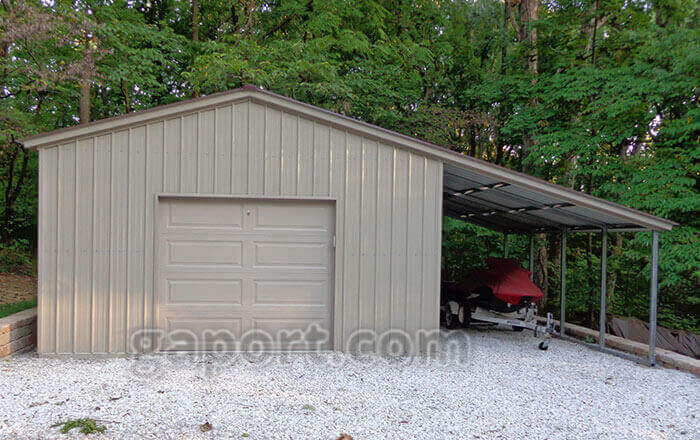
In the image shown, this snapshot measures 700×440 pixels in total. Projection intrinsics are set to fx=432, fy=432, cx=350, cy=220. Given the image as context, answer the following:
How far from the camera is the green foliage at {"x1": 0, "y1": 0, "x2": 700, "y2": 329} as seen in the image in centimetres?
779

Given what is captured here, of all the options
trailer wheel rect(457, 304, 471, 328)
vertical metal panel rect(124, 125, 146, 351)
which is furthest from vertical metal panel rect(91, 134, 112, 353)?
trailer wheel rect(457, 304, 471, 328)

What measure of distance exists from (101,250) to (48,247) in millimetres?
593

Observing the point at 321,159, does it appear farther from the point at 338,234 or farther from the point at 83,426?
the point at 83,426

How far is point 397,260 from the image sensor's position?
5.75m

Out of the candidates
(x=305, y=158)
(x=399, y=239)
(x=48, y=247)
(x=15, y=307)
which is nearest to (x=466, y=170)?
(x=399, y=239)

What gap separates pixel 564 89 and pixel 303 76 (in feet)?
19.5

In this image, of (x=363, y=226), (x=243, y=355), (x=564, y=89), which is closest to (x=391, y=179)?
(x=363, y=226)

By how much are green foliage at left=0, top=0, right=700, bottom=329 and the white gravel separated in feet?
12.2

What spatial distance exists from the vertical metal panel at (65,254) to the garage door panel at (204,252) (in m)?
1.13

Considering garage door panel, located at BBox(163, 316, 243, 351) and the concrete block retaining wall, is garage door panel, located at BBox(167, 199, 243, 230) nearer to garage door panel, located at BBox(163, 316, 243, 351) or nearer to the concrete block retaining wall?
garage door panel, located at BBox(163, 316, 243, 351)

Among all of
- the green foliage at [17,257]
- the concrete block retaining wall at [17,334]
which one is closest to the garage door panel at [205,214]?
the concrete block retaining wall at [17,334]

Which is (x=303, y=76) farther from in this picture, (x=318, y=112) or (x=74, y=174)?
(x=74, y=174)

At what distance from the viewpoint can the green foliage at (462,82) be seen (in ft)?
25.6

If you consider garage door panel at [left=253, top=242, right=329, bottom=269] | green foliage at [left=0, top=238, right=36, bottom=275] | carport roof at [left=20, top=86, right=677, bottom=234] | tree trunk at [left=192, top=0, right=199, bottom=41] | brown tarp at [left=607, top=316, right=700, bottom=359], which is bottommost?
brown tarp at [left=607, top=316, right=700, bottom=359]
